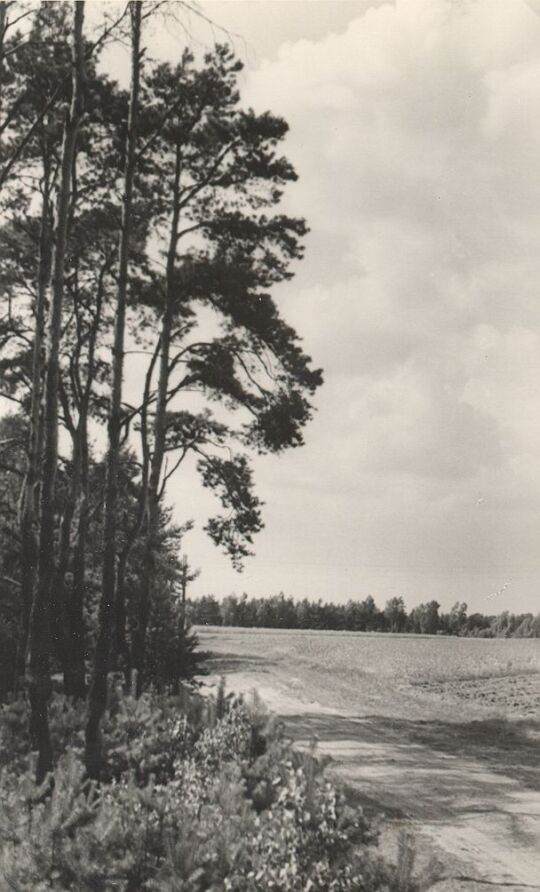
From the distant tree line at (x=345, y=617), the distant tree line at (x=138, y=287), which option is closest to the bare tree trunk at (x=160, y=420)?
the distant tree line at (x=138, y=287)

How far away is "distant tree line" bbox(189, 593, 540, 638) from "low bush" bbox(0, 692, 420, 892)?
8705 cm

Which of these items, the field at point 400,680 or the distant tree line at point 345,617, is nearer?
the field at point 400,680

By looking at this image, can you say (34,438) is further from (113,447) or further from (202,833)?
(202,833)

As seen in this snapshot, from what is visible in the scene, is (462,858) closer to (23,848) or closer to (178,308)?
(23,848)

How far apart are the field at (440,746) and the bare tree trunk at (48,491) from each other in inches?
165

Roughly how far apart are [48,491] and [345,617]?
296ft

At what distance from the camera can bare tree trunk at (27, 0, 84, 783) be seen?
1004 centimetres

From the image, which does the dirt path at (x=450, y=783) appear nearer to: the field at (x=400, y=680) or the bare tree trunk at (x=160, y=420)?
the field at (x=400, y=680)

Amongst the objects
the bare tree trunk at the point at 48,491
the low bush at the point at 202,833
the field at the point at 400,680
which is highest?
the bare tree trunk at the point at 48,491

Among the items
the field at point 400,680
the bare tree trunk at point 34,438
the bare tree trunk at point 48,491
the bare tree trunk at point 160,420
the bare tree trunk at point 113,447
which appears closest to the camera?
the bare tree trunk at point 48,491

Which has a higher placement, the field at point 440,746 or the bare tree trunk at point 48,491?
the bare tree trunk at point 48,491

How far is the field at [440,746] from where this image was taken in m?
7.67

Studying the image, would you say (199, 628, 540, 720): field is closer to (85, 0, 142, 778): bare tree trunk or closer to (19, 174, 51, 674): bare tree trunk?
(19, 174, 51, 674): bare tree trunk

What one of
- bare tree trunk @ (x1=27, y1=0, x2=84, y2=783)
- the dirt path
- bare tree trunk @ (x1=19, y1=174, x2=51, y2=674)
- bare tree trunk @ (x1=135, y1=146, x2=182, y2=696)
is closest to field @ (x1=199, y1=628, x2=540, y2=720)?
the dirt path
